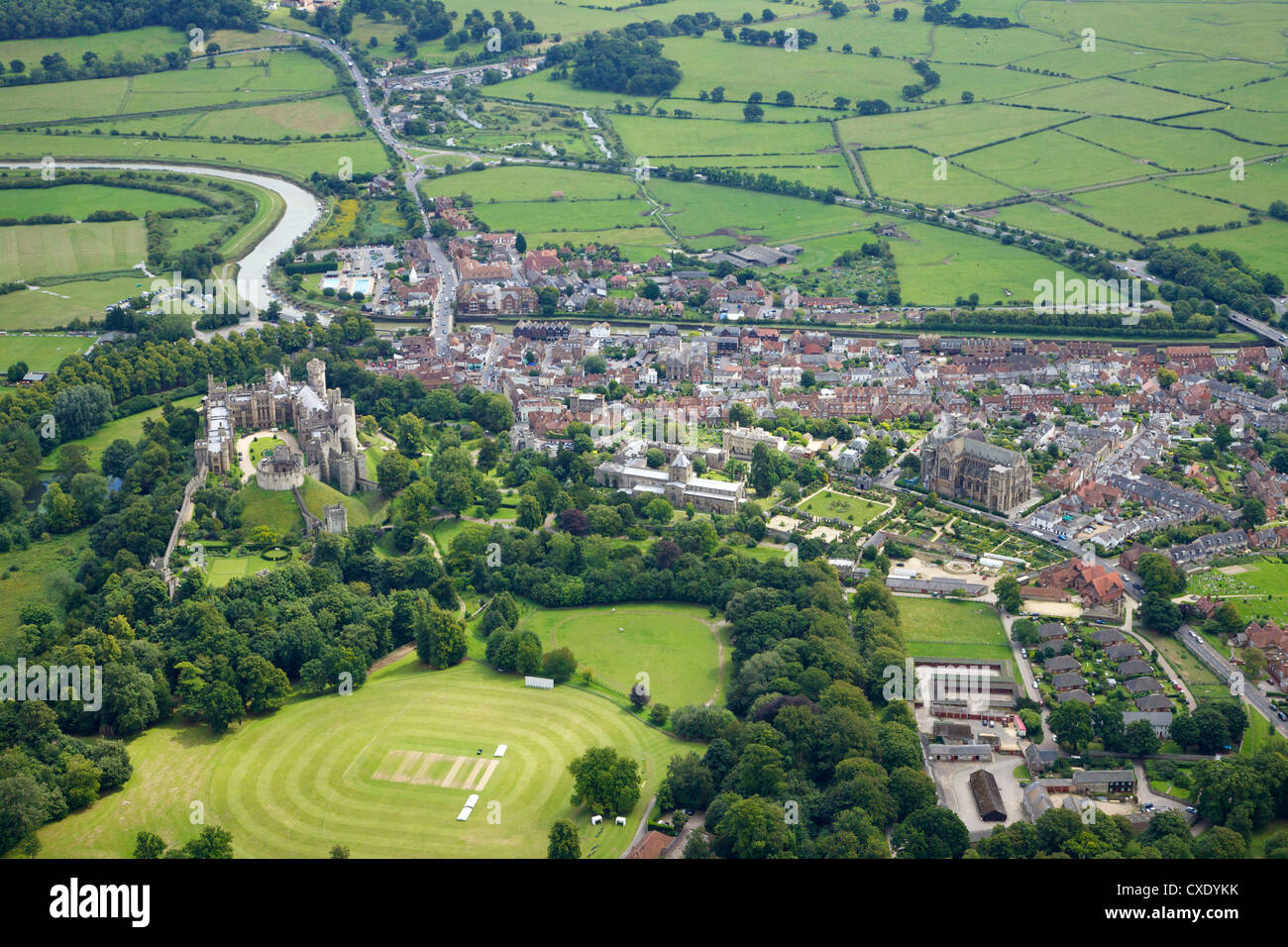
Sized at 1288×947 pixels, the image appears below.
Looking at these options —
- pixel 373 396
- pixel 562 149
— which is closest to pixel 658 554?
pixel 373 396

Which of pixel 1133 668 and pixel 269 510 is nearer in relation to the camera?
pixel 1133 668

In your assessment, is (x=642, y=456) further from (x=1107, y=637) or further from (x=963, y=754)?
(x=963, y=754)

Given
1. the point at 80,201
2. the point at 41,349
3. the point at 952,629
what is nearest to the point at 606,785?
the point at 952,629

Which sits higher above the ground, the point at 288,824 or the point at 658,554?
the point at 658,554

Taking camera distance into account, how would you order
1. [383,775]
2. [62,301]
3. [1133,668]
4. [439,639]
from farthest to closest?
[62,301] → [439,639] → [1133,668] → [383,775]

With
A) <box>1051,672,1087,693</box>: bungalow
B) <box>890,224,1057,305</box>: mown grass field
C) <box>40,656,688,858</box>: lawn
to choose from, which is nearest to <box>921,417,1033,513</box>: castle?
<box>1051,672,1087,693</box>: bungalow

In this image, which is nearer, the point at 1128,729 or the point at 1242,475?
the point at 1128,729

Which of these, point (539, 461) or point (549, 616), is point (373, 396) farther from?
point (549, 616)

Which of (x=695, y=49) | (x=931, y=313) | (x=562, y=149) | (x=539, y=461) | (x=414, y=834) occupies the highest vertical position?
(x=695, y=49)
